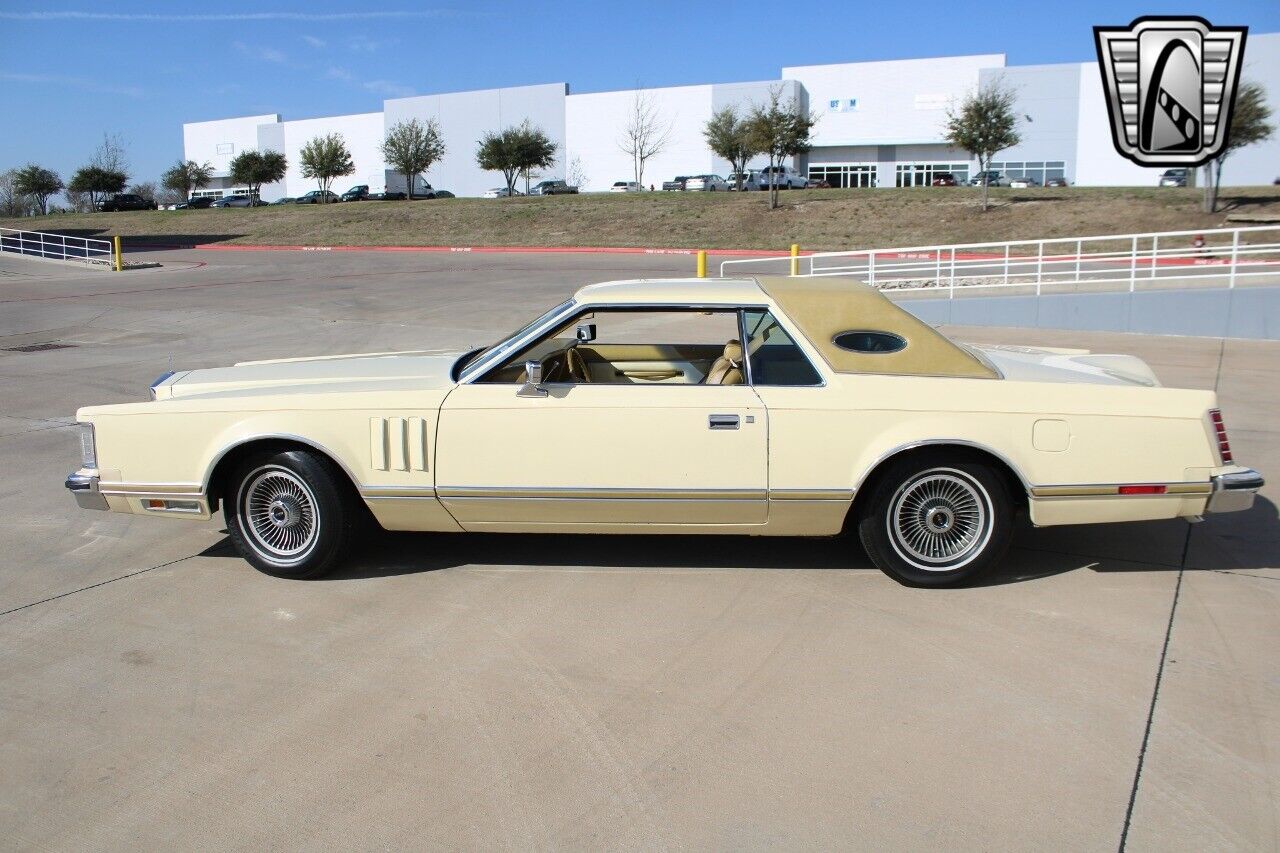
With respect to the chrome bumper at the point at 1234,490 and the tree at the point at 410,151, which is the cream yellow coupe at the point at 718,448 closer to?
the chrome bumper at the point at 1234,490

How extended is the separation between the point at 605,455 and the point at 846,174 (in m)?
75.8

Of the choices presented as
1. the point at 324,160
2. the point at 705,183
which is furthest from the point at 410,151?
the point at 705,183

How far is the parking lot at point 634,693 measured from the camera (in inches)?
126

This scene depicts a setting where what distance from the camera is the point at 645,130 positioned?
259 feet

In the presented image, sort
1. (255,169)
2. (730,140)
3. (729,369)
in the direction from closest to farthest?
(729,369), (730,140), (255,169)

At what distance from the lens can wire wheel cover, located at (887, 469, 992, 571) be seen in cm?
492

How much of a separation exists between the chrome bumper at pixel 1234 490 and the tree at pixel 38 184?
92.0 metres

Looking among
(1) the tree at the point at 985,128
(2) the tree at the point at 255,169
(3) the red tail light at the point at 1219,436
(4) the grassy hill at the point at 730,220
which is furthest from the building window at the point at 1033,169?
(3) the red tail light at the point at 1219,436

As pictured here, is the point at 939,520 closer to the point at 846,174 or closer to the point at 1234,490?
the point at 1234,490

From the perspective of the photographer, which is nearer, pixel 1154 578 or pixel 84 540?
pixel 1154 578

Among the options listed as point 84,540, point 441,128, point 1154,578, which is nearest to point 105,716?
point 84,540

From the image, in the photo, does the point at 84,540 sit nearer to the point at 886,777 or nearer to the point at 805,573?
the point at 805,573

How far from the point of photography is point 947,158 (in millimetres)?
73812

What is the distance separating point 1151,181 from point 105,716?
74.2 meters
